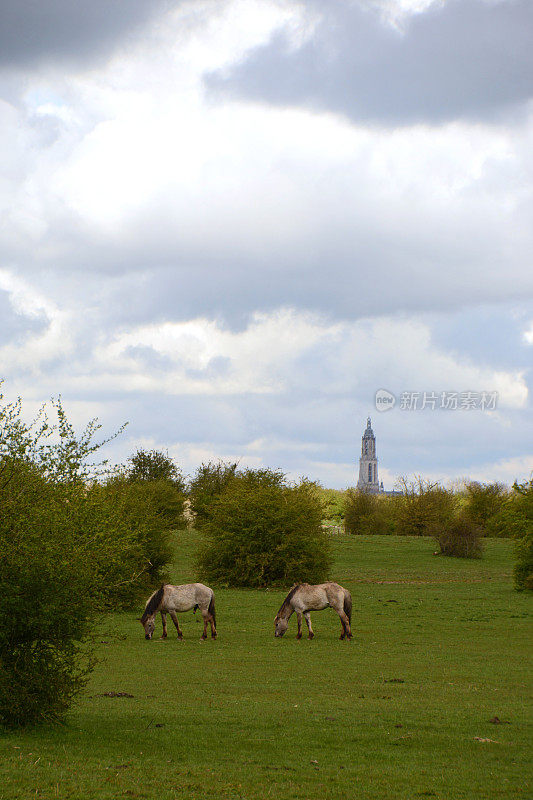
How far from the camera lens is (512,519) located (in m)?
41.2

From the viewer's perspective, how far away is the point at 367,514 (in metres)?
96.2

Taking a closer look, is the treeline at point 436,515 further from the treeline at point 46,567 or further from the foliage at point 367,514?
the treeline at point 46,567

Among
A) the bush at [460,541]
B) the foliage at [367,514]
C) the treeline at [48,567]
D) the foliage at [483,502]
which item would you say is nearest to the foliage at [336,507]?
the foliage at [367,514]

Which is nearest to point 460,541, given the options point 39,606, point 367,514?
point 367,514

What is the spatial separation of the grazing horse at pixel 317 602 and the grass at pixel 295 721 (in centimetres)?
62

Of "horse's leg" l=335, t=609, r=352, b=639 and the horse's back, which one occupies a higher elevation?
the horse's back

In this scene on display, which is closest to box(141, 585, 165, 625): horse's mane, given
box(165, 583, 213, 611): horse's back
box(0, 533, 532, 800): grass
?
box(165, 583, 213, 611): horse's back

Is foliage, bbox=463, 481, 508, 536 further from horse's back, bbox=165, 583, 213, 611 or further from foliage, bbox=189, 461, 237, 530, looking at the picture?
horse's back, bbox=165, 583, 213, 611

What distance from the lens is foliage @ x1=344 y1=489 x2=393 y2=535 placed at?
304 ft

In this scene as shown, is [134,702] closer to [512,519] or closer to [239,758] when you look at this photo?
[239,758]

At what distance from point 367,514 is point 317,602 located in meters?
72.0

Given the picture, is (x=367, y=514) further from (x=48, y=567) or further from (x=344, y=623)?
(x=48, y=567)

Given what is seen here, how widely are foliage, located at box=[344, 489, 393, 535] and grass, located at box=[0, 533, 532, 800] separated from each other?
64425mm

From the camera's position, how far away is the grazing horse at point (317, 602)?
25.1 m
